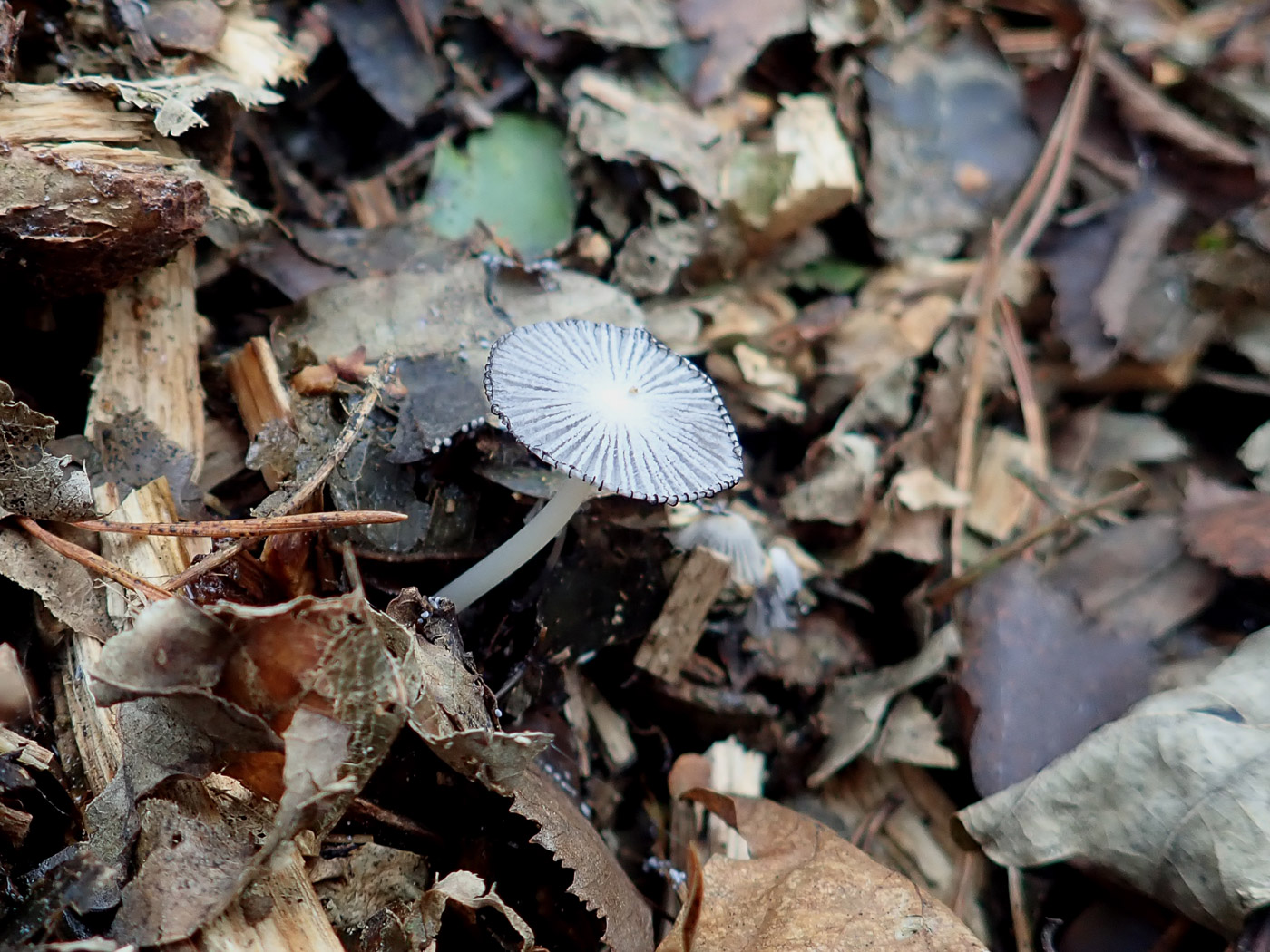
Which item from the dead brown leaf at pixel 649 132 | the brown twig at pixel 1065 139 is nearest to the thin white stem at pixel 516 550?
the dead brown leaf at pixel 649 132

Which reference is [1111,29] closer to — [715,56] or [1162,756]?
[715,56]

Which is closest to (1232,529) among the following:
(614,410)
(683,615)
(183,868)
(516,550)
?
(683,615)

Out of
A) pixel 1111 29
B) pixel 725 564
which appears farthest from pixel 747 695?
pixel 1111 29

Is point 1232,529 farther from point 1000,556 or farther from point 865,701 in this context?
point 865,701

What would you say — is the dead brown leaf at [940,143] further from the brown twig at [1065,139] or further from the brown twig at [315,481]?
the brown twig at [315,481]

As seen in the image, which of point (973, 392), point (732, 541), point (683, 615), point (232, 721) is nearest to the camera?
point (232, 721)
